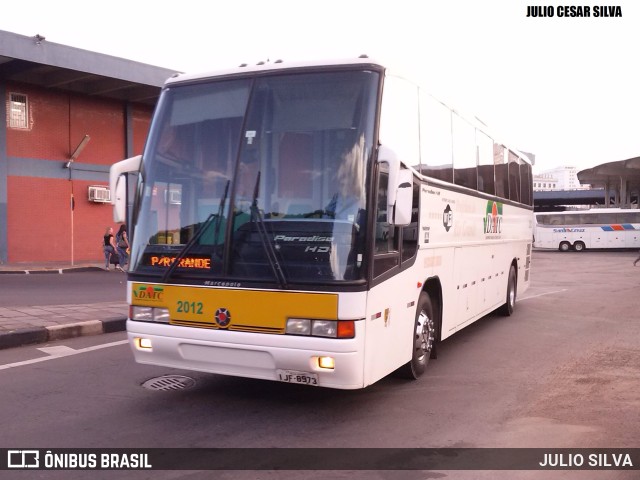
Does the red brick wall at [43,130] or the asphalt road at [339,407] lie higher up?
the red brick wall at [43,130]

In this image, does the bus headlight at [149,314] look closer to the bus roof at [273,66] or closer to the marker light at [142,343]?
the marker light at [142,343]

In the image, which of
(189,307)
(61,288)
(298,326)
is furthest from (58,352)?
(61,288)

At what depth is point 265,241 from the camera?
4.95 meters

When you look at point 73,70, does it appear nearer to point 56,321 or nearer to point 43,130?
point 43,130

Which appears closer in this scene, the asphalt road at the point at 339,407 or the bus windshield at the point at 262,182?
the asphalt road at the point at 339,407

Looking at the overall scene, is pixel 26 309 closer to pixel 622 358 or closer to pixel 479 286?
pixel 479 286

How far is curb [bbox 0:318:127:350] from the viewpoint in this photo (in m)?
8.15

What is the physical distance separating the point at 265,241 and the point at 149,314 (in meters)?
1.35

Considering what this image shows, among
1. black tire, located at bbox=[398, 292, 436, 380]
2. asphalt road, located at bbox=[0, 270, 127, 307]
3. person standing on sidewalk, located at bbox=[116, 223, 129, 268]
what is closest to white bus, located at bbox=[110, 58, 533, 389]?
black tire, located at bbox=[398, 292, 436, 380]

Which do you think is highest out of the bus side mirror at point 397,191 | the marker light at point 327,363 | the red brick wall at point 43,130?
the red brick wall at point 43,130

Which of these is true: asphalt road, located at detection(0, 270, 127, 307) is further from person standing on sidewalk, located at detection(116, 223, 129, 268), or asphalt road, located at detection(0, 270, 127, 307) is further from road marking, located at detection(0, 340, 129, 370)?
road marking, located at detection(0, 340, 129, 370)

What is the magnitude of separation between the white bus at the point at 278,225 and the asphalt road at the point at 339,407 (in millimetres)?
438

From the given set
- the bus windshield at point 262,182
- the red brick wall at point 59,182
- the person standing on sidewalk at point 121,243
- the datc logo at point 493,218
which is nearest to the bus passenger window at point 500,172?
the datc logo at point 493,218

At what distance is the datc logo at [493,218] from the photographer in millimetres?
9266
